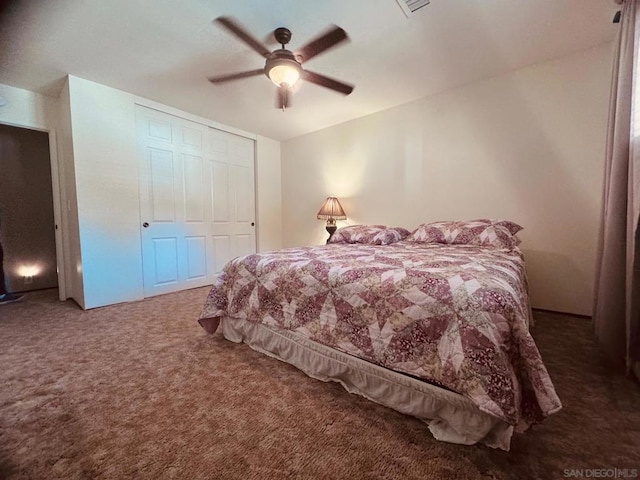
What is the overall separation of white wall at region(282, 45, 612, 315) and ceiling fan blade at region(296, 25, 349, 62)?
1.80 metres

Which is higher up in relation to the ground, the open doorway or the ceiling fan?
the ceiling fan

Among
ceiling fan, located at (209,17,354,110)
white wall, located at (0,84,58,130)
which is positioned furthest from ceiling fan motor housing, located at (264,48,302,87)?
white wall, located at (0,84,58,130)

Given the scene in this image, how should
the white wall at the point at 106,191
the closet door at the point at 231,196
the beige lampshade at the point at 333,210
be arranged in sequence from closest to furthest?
the white wall at the point at 106,191
the beige lampshade at the point at 333,210
the closet door at the point at 231,196

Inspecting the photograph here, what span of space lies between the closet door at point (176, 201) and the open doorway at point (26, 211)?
1619 millimetres

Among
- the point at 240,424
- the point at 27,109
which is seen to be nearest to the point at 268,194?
the point at 27,109

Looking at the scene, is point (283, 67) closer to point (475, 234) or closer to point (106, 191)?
point (475, 234)

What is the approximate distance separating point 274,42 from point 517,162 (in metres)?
2.53

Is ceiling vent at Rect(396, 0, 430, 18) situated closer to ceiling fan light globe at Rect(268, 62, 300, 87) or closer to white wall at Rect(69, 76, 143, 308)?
ceiling fan light globe at Rect(268, 62, 300, 87)

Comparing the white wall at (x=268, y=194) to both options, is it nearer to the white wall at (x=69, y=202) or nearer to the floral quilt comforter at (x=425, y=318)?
the white wall at (x=69, y=202)

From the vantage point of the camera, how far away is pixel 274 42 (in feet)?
6.96

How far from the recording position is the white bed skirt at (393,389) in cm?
100

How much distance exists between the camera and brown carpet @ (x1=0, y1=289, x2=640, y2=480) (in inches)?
36.9

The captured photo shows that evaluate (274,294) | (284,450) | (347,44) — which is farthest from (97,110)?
(284,450)

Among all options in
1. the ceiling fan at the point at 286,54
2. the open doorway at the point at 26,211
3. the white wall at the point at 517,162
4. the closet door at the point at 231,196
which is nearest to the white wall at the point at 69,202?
the open doorway at the point at 26,211
